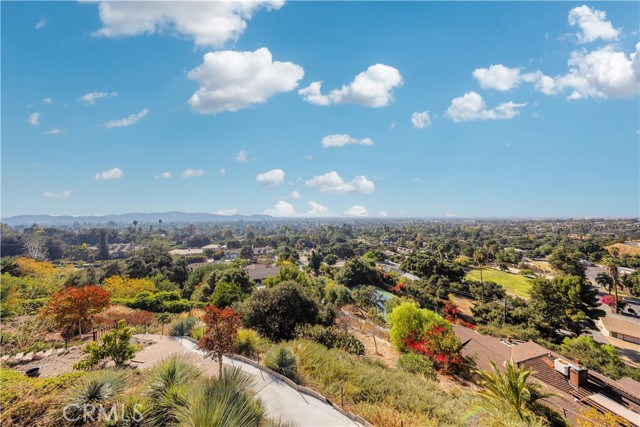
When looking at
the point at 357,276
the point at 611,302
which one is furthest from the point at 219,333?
the point at 611,302

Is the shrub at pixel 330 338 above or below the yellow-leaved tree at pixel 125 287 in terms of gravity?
above

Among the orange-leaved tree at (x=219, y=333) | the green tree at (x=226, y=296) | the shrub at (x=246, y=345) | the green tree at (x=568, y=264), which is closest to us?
the orange-leaved tree at (x=219, y=333)

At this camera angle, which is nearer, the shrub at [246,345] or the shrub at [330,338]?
the shrub at [246,345]

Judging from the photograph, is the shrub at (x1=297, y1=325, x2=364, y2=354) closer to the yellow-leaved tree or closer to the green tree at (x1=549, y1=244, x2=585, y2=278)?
the yellow-leaved tree

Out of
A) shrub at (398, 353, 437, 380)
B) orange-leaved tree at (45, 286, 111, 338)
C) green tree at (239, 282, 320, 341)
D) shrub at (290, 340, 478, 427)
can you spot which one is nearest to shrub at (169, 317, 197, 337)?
green tree at (239, 282, 320, 341)

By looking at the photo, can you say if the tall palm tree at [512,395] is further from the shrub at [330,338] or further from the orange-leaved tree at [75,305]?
the orange-leaved tree at [75,305]

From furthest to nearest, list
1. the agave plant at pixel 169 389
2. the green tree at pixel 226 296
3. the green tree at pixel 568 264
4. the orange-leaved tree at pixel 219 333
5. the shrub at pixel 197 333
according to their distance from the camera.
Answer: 1. the green tree at pixel 568 264
2. the green tree at pixel 226 296
3. the shrub at pixel 197 333
4. the orange-leaved tree at pixel 219 333
5. the agave plant at pixel 169 389

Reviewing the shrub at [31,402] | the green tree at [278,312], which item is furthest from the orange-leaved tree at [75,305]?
the shrub at [31,402]
